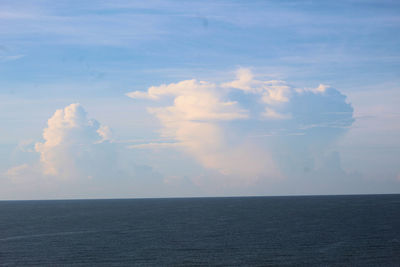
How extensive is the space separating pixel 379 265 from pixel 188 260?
20942mm

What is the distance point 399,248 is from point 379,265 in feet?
44.7

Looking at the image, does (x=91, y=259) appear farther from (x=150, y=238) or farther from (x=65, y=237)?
(x=65, y=237)

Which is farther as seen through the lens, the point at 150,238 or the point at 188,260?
the point at 150,238

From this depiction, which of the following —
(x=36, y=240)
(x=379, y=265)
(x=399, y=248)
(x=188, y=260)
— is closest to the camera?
(x=379, y=265)

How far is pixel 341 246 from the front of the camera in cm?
6300

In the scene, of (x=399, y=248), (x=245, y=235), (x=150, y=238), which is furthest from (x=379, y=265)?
(x=150, y=238)

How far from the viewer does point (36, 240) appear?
75.6 m

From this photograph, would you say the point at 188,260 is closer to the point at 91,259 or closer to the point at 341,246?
the point at 91,259

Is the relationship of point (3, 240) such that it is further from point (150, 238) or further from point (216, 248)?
point (216, 248)

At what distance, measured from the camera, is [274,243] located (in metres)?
67.3

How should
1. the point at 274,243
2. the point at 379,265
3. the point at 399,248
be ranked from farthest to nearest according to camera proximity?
the point at 274,243, the point at 399,248, the point at 379,265

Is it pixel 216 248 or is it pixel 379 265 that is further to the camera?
pixel 216 248

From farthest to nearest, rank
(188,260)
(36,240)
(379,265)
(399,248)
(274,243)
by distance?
(36,240), (274,243), (399,248), (188,260), (379,265)

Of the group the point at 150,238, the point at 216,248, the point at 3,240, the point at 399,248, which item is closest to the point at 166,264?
the point at 216,248
